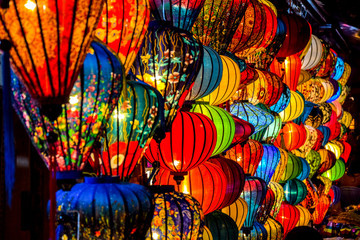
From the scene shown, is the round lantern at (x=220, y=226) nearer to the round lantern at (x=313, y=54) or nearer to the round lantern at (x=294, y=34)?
the round lantern at (x=294, y=34)

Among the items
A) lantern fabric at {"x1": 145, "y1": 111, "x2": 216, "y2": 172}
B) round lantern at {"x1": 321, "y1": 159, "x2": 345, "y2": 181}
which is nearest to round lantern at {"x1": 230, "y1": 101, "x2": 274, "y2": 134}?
lantern fabric at {"x1": 145, "y1": 111, "x2": 216, "y2": 172}

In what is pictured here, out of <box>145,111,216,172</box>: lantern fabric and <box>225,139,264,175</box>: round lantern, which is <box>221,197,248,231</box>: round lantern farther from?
<box>145,111,216,172</box>: lantern fabric

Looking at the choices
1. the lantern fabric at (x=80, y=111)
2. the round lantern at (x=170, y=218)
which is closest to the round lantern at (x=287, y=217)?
the round lantern at (x=170, y=218)

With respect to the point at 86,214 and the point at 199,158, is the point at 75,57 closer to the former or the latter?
the point at 86,214

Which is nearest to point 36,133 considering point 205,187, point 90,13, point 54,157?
point 54,157

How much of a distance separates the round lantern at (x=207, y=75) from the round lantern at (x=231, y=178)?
39 cm

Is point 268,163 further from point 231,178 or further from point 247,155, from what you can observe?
Answer: point 231,178

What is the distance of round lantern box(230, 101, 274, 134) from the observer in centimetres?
289

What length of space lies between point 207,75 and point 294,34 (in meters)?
1.47

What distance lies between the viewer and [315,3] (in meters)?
5.67

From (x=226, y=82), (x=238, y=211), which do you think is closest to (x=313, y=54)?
(x=238, y=211)

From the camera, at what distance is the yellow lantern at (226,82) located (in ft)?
7.58

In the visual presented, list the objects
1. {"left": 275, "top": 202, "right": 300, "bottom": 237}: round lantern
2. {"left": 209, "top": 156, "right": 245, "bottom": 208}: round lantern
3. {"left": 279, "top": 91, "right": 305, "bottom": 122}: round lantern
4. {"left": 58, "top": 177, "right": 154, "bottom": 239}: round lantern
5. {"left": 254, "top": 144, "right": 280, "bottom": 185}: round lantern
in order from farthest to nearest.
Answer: {"left": 275, "top": 202, "right": 300, "bottom": 237}: round lantern, {"left": 279, "top": 91, "right": 305, "bottom": 122}: round lantern, {"left": 254, "top": 144, "right": 280, "bottom": 185}: round lantern, {"left": 209, "top": 156, "right": 245, "bottom": 208}: round lantern, {"left": 58, "top": 177, "right": 154, "bottom": 239}: round lantern

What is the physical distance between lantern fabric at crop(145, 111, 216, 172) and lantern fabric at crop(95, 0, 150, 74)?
20.5 inches
